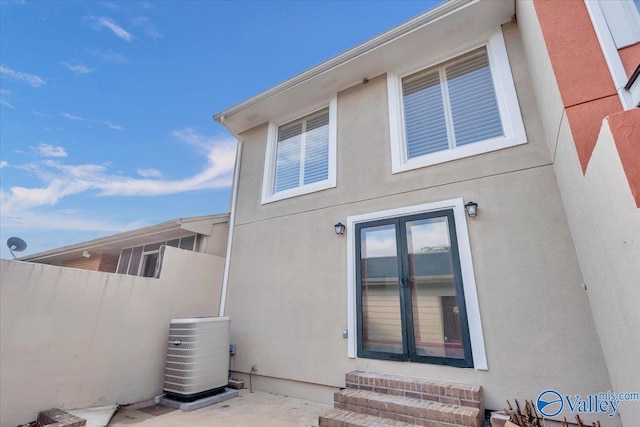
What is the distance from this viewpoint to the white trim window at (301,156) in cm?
668

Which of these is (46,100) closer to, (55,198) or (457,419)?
(55,198)

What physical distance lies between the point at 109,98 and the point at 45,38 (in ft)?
10.2

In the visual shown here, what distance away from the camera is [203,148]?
692 inches

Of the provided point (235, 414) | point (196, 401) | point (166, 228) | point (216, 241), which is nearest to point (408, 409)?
point (235, 414)

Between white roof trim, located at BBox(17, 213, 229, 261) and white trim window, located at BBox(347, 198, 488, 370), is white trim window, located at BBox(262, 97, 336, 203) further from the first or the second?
white roof trim, located at BBox(17, 213, 229, 261)

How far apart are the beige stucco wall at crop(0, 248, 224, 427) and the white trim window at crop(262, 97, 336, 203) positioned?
3115 millimetres

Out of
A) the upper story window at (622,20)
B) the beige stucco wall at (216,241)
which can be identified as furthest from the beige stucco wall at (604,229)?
the beige stucco wall at (216,241)

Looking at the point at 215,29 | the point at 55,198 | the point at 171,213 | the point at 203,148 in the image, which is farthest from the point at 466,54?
the point at 55,198

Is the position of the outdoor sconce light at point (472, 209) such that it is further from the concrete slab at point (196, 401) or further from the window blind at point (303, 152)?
the concrete slab at point (196, 401)

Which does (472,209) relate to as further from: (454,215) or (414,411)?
(414,411)

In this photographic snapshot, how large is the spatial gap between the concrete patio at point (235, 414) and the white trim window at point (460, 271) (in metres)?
1.29

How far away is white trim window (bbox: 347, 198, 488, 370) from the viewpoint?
4.11 meters

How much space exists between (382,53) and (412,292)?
16.6 feet

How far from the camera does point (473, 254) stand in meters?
A: 4.44
